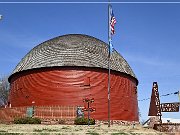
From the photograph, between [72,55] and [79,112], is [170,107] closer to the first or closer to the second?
[79,112]

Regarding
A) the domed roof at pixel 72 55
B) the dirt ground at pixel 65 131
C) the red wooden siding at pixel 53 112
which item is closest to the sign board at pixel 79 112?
the red wooden siding at pixel 53 112

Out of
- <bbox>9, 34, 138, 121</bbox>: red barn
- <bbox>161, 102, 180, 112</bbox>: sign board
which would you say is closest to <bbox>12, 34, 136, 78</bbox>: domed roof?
<bbox>9, 34, 138, 121</bbox>: red barn

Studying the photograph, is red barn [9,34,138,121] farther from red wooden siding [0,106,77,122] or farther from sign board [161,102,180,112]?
sign board [161,102,180,112]

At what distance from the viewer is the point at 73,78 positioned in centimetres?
4066

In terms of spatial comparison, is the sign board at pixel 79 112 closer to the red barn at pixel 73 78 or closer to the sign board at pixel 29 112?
the red barn at pixel 73 78

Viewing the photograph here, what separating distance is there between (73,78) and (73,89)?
1.42m

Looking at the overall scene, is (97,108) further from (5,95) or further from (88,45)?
(5,95)

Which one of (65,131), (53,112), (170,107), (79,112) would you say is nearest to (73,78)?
(79,112)

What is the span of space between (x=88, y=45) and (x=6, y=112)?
14172 millimetres

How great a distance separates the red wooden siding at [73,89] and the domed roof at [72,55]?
93 centimetres

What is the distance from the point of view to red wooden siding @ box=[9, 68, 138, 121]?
4019cm

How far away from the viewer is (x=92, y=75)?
4131 cm

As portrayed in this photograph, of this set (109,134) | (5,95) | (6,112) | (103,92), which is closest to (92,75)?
(103,92)

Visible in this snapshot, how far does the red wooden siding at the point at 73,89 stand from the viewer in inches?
1582
